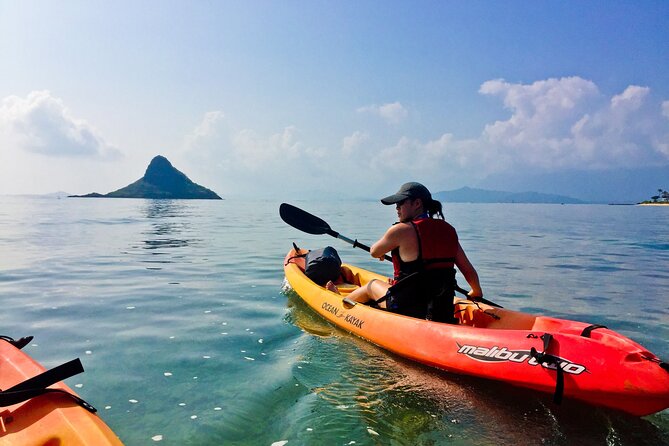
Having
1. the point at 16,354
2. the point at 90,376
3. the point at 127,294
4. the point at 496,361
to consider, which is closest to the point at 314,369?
the point at 496,361

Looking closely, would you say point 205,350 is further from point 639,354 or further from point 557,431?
point 639,354

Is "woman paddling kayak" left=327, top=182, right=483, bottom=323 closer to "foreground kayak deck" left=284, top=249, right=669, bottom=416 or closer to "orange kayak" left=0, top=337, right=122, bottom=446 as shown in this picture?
"foreground kayak deck" left=284, top=249, right=669, bottom=416

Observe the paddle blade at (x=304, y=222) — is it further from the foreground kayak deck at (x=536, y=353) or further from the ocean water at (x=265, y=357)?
the foreground kayak deck at (x=536, y=353)

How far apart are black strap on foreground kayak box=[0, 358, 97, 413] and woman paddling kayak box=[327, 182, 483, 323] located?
3541 mm

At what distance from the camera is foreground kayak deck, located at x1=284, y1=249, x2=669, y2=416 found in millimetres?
3779

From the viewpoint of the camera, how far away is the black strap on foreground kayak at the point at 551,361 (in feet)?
13.2

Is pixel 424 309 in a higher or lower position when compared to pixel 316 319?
higher

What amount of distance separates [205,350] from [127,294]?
378 cm

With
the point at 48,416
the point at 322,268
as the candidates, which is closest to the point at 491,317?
the point at 322,268

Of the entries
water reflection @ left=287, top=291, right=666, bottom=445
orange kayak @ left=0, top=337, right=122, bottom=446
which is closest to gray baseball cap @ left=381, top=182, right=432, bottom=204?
water reflection @ left=287, top=291, right=666, bottom=445

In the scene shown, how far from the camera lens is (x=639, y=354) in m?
3.89

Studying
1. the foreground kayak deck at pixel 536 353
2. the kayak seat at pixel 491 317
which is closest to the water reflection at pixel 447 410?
the foreground kayak deck at pixel 536 353

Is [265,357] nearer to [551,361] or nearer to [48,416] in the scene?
[48,416]

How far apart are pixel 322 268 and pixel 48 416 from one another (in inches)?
248
